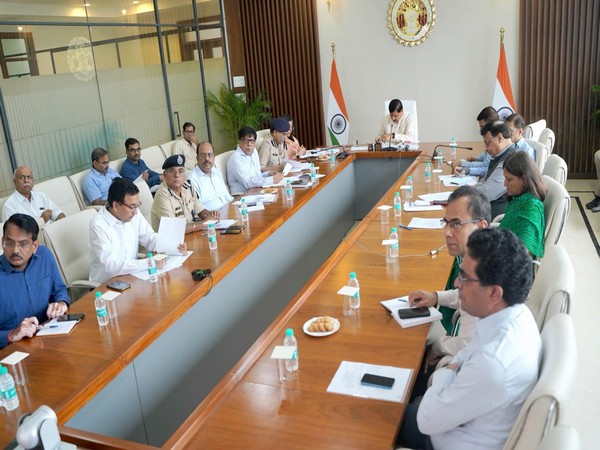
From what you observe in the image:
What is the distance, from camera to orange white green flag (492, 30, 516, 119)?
7.55 metres

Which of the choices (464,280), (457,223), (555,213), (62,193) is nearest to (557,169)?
(555,213)

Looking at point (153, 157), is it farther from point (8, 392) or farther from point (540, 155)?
point (8, 392)

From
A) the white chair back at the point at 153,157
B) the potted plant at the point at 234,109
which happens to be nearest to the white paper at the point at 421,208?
the white chair back at the point at 153,157

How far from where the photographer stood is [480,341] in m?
1.71

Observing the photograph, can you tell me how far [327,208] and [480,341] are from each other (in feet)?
12.9

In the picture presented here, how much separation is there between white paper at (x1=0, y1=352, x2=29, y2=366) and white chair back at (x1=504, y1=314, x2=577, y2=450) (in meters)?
1.91

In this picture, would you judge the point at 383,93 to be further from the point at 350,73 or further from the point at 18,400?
the point at 18,400

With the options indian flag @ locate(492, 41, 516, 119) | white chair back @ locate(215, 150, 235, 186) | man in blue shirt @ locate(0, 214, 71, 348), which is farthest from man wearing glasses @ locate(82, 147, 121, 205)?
indian flag @ locate(492, 41, 516, 119)

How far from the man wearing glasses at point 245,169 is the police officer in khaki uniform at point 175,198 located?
1.20 m

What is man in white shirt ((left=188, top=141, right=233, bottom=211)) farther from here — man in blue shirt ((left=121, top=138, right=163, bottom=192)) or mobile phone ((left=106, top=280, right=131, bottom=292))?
mobile phone ((left=106, top=280, right=131, bottom=292))

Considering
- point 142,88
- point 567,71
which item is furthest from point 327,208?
point 567,71

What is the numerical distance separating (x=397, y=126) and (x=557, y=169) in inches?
133

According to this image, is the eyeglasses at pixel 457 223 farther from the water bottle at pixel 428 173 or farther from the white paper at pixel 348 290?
the water bottle at pixel 428 173

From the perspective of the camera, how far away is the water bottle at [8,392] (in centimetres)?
206
